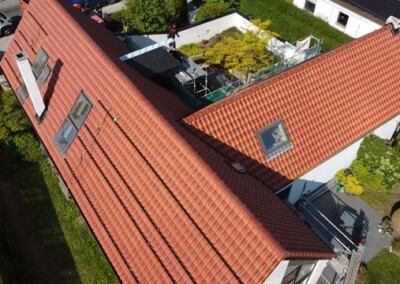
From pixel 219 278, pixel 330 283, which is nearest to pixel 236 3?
pixel 330 283

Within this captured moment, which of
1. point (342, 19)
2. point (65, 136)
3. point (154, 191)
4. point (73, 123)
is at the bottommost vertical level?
point (65, 136)

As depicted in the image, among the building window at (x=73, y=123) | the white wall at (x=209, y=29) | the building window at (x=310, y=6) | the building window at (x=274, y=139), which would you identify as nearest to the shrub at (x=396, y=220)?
the building window at (x=274, y=139)

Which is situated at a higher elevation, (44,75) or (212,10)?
(212,10)

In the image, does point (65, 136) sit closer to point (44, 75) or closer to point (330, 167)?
point (44, 75)

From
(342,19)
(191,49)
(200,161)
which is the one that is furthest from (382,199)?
(342,19)

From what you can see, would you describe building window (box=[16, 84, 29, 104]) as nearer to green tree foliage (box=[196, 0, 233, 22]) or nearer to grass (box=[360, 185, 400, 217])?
green tree foliage (box=[196, 0, 233, 22])

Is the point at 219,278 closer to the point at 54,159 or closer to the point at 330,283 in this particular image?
the point at 330,283
